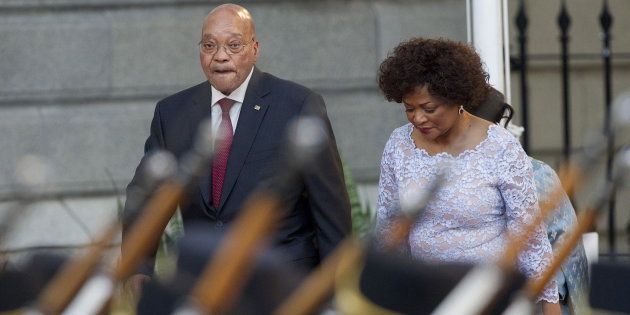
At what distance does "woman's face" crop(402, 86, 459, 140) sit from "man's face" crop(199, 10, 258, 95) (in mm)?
850

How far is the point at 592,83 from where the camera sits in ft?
32.3

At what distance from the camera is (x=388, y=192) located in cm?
576

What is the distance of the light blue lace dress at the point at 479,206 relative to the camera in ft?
18.0

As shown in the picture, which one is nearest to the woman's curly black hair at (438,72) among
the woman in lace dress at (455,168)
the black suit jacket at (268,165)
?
the woman in lace dress at (455,168)

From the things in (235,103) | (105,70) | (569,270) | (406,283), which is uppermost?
(406,283)

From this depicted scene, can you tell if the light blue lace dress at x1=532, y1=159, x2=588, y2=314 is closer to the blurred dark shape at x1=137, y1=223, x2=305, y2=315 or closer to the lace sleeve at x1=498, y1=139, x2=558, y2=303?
the lace sleeve at x1=498, y1=139, x2=558, y2=303

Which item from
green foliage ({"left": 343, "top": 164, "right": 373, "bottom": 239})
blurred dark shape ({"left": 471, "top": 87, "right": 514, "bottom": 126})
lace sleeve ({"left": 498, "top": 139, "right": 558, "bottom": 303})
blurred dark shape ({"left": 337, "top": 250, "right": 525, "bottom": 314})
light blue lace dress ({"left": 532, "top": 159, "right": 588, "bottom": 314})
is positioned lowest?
green foliage ({"left": 343, "top": 164, "right": 373, "bottom": 239})

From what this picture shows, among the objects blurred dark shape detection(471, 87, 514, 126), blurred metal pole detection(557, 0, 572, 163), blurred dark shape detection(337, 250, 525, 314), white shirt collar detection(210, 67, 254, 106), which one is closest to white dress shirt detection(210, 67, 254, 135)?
white shirt collar detection(210, 67, 254, 106)

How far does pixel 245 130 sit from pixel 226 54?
0.28 metres

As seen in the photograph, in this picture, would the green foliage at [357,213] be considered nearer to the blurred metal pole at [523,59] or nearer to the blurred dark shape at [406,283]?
the blurred metal pole at [523,59]

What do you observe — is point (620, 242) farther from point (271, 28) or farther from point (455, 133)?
point (455, 133)

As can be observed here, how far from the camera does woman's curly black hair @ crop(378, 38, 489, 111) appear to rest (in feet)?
18.3

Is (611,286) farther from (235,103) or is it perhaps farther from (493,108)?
(235,103)

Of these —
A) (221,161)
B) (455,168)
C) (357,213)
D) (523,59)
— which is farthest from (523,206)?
(523,59)
